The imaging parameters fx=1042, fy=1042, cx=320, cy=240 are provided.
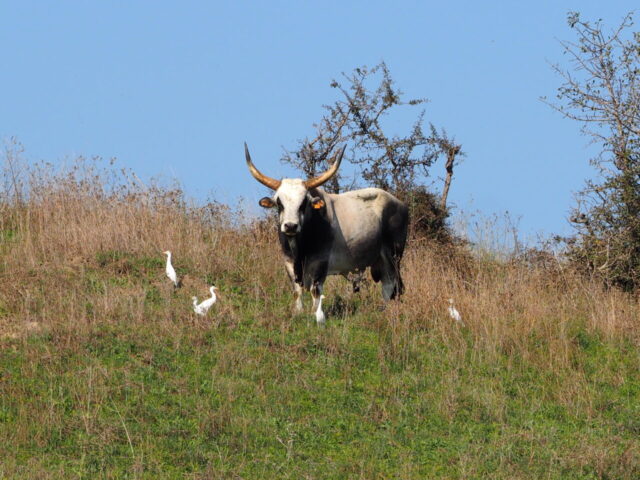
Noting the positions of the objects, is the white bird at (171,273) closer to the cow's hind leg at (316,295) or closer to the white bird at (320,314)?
the cow's hind leg at (316,295)

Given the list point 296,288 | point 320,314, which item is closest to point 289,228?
point 296,288

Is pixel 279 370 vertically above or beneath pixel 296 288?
beneath

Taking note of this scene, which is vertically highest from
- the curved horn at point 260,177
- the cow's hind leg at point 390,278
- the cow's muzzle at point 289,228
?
the curved horn at point 260,177

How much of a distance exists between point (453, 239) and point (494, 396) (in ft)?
26.8

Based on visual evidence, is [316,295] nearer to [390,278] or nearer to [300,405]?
[390,278]

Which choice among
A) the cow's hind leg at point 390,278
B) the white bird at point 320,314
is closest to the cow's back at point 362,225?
the cow's hind leg at point 390,278

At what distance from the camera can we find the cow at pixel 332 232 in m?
13.2

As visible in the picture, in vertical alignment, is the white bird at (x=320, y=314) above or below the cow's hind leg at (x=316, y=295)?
below

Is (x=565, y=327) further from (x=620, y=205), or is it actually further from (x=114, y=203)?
(x=114, y=203)

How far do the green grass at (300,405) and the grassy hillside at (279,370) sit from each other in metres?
0.02

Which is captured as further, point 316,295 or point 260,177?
point 260,177

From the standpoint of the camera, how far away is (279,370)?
37.3ft

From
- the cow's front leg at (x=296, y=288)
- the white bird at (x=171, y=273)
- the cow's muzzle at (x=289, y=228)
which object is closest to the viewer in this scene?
the cow's muzzle at (x=289, y=228)

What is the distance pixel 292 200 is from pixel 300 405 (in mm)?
3323
